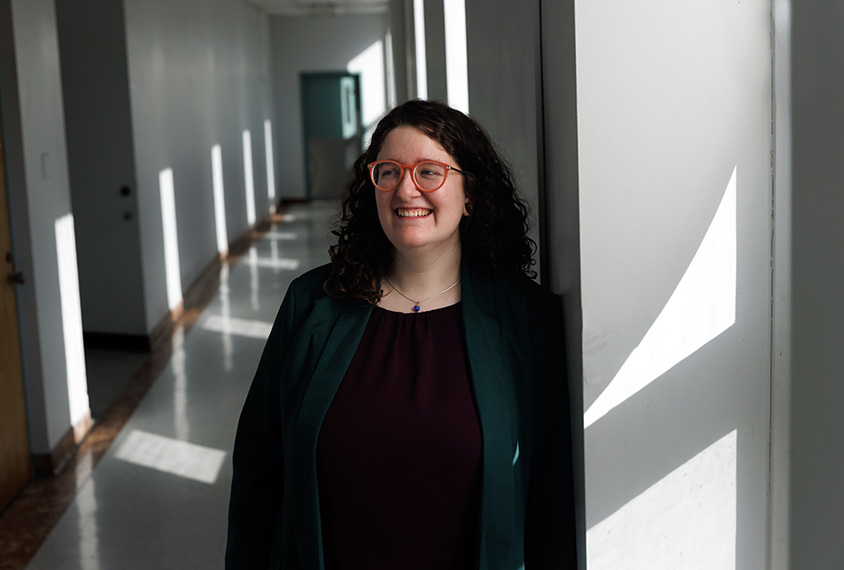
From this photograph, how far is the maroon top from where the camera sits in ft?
5.00

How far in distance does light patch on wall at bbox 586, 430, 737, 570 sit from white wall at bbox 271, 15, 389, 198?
15.8m

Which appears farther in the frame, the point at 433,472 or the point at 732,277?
the point at 433,472

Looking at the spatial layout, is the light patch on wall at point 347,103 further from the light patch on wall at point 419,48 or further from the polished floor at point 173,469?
the light patch on wall at point 419,48

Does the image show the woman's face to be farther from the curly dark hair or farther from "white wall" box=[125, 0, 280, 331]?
"white wall" box=[125, 0, 280, 331]

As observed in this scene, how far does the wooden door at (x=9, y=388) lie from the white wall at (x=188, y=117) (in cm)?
248

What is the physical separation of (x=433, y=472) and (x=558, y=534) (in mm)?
243

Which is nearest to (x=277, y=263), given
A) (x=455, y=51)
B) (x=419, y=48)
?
(x=419, y=48)

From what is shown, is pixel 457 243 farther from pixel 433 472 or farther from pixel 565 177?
pixel 433 472

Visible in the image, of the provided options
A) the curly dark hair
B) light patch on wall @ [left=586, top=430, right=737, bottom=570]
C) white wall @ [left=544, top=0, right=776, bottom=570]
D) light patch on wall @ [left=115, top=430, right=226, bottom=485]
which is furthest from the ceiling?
light patch on wall @ [left=586, top=430, right=737, bottom=570]

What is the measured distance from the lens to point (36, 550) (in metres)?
3.77

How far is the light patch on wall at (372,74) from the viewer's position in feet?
56.0

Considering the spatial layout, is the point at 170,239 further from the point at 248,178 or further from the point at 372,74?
the point at 372,74

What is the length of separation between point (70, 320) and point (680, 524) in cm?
429

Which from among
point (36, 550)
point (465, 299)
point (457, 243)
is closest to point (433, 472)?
point (465, 299)
